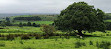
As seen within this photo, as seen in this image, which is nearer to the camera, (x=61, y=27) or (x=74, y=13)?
(x=74, y=13)

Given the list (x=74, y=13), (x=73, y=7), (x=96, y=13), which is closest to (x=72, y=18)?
(x=74, y=13)

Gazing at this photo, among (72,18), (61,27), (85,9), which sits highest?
(85,9)

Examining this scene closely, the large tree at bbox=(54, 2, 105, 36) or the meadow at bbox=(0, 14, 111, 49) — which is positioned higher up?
the large tree at bbox=(54, 2, 105, 36)

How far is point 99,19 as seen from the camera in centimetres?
3875

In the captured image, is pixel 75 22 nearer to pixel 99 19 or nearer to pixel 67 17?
pixel 67 17

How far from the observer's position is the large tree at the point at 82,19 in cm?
3562

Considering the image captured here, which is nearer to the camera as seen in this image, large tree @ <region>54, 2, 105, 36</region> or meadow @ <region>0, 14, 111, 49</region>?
meadow @ <region>0, 14, 111, 49</region>

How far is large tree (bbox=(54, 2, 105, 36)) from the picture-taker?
117ft

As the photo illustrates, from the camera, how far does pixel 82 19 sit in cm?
3519

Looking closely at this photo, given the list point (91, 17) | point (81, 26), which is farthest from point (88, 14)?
point (81, 26)

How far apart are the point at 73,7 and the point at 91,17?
5.56 metres

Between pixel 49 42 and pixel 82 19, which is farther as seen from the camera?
pixel 82 19

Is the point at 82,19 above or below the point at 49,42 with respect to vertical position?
above

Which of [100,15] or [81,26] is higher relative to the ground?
[100,15]
